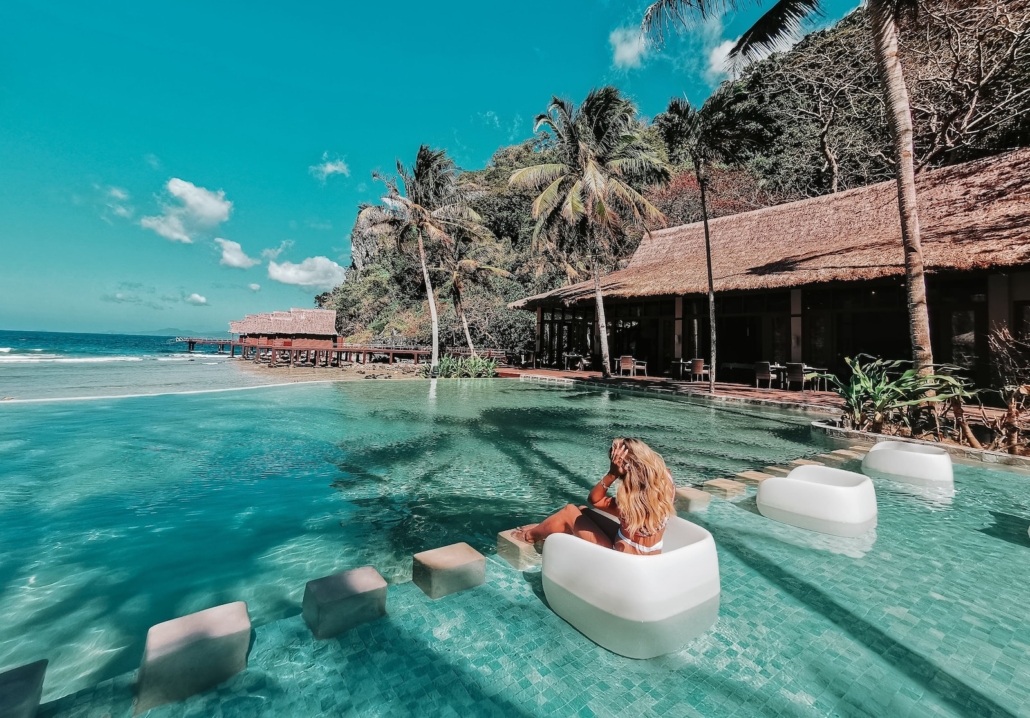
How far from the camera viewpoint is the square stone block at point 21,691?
5.14 ft

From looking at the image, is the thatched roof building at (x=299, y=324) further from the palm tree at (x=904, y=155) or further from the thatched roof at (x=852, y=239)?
the palm tree at (x=904, y=155)

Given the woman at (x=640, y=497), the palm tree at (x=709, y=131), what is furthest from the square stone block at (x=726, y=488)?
the palm tree at (x=709, y=131)

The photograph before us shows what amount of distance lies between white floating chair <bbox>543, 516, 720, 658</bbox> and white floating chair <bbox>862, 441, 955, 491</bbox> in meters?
3.88

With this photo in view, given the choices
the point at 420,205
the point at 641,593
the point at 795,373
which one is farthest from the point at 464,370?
the point at 641,593

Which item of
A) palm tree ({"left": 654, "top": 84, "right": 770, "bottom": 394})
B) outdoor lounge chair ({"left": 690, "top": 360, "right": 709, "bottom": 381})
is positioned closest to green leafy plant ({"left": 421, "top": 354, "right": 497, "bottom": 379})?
outdoor lounge chair ({"left": 690, "top": 360, "right": 709, "bottom": 381})

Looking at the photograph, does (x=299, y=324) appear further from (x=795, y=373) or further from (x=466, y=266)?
(x=795, y=373)

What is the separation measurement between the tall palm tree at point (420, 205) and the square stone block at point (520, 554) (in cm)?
1471

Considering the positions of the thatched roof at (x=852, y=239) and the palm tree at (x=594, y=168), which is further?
the palm tree at (x=594, y=168)

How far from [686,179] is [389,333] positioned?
75.2 feet

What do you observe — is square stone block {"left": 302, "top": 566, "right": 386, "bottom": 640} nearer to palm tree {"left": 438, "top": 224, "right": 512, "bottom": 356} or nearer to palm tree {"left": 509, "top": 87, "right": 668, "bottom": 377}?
palm tree {"left": 509, "top": 87, "right": 668, "bottom": 377}

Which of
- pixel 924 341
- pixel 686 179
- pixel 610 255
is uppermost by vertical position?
pixel 686 179

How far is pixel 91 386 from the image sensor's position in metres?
15.4

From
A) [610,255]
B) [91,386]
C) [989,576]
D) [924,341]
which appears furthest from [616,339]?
[91,386]

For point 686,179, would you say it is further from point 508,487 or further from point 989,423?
point 508,487
